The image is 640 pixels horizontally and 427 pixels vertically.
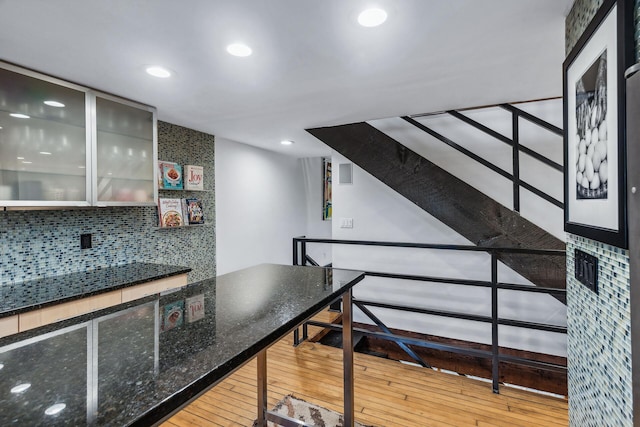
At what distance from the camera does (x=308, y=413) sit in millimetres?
1938

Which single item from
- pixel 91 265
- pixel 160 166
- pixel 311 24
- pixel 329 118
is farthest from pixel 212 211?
pixel 311 24

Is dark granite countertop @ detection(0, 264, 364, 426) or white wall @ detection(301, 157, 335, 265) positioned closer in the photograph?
dark granite countertop @ detection(0, 264, 364, 426)

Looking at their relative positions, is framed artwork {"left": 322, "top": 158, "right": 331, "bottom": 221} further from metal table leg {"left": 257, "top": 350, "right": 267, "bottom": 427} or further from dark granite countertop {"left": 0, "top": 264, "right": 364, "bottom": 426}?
dark granite countertop {"left": 0, "top": 264, "right": 364, "bottom": 426}

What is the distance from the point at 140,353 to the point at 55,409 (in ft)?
0.75

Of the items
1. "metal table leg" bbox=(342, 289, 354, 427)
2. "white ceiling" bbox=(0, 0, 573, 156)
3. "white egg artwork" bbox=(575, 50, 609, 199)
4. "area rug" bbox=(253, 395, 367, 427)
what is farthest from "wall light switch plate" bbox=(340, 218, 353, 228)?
"white egg artwork" bbox=(575, 50, 609, 199)

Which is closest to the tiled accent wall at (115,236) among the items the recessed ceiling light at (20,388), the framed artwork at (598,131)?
the recessed ceiling light at (20,388)

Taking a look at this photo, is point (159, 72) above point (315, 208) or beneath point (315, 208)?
above

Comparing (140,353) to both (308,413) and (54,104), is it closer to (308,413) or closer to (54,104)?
(308,413)

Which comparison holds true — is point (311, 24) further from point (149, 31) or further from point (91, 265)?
point (91, 265)

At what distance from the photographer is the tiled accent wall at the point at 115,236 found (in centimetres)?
209

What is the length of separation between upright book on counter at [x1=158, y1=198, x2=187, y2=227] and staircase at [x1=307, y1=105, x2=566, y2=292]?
1.60m

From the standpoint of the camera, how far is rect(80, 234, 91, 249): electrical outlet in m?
2.43

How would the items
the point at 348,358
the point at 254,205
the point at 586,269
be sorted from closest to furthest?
1. the point at 586,269
2. the point at 348,358
3. the point at 254,205

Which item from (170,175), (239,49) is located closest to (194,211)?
(170,175)
